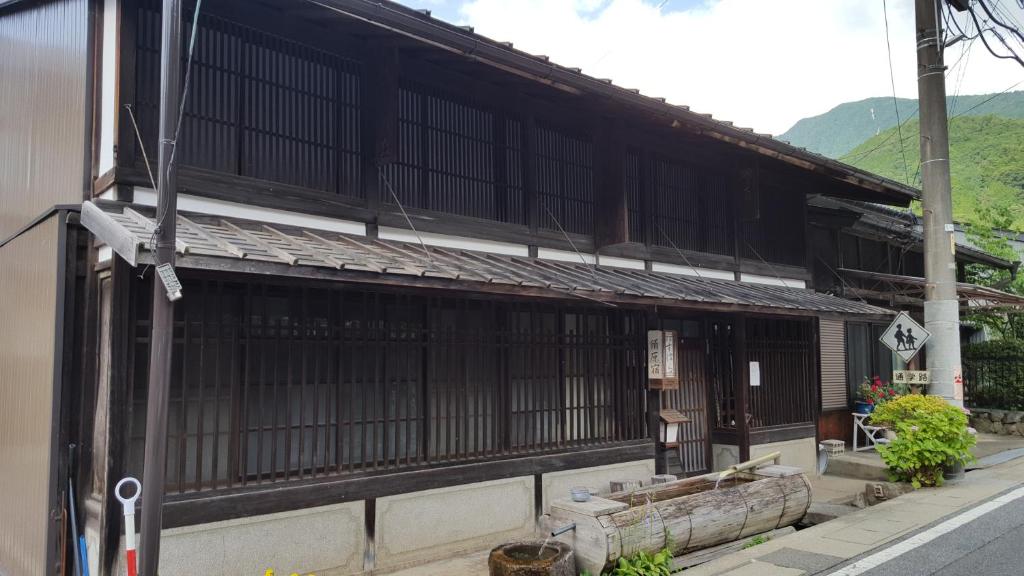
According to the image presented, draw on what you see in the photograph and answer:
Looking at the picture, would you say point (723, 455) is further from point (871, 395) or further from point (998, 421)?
point (998, 421)

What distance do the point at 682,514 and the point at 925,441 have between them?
5721 mm

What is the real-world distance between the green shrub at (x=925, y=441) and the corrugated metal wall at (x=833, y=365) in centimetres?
339

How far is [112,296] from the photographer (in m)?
5.79

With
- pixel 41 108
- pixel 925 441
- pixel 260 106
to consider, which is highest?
pixel 41 108

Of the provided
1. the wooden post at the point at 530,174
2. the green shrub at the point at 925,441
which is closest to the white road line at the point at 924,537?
the green shrub at the point at 925,441

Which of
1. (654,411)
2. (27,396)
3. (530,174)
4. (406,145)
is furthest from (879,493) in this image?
(27,396)

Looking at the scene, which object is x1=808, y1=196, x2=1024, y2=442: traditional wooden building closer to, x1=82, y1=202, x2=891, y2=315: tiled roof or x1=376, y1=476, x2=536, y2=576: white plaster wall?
x1=82, y1=202, x2=891, y2=315: tiled roof

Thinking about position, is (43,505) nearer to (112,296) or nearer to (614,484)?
(112,296)

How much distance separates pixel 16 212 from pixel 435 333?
17.7ft

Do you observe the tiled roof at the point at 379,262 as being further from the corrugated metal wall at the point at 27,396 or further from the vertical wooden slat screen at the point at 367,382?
the corrugated metal wall at the point at 27,396

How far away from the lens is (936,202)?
12.2 metres

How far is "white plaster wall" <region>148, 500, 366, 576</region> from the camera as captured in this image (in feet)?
19.5

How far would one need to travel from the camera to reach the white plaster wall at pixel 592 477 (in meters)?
8.99

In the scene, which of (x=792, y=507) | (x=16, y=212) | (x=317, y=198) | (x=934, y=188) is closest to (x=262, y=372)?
(x=317, y=198)
